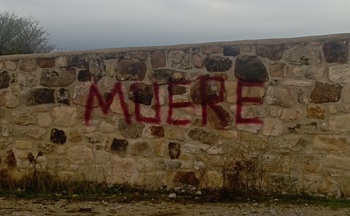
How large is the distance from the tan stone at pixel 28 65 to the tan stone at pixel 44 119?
56 centimetres

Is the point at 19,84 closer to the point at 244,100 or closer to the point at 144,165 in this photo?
the point at 144,165

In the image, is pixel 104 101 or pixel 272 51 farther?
pixel 104 101

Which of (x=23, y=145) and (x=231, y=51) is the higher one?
(x=231, y=51)

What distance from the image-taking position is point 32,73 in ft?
22.8

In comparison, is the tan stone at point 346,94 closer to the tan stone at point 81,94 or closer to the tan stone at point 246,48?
the tan stone at point 246,48

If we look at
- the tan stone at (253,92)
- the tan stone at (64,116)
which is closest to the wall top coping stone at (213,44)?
the tan stone at (253,92)

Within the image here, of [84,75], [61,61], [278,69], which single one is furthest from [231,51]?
[61,61]

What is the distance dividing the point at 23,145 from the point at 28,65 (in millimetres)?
995

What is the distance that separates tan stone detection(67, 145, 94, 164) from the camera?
6.80 metres

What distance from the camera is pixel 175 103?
21.3 ft

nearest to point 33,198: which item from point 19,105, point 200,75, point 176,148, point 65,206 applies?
point 65,206

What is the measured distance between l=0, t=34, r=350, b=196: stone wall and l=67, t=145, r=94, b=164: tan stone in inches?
0.5

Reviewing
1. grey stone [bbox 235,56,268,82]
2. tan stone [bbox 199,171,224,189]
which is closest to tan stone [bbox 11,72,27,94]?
tan stone [bbox 199,171,224,189]

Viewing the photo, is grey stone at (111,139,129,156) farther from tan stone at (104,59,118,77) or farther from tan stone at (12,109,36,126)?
tan stone at (12,109,36,126)
